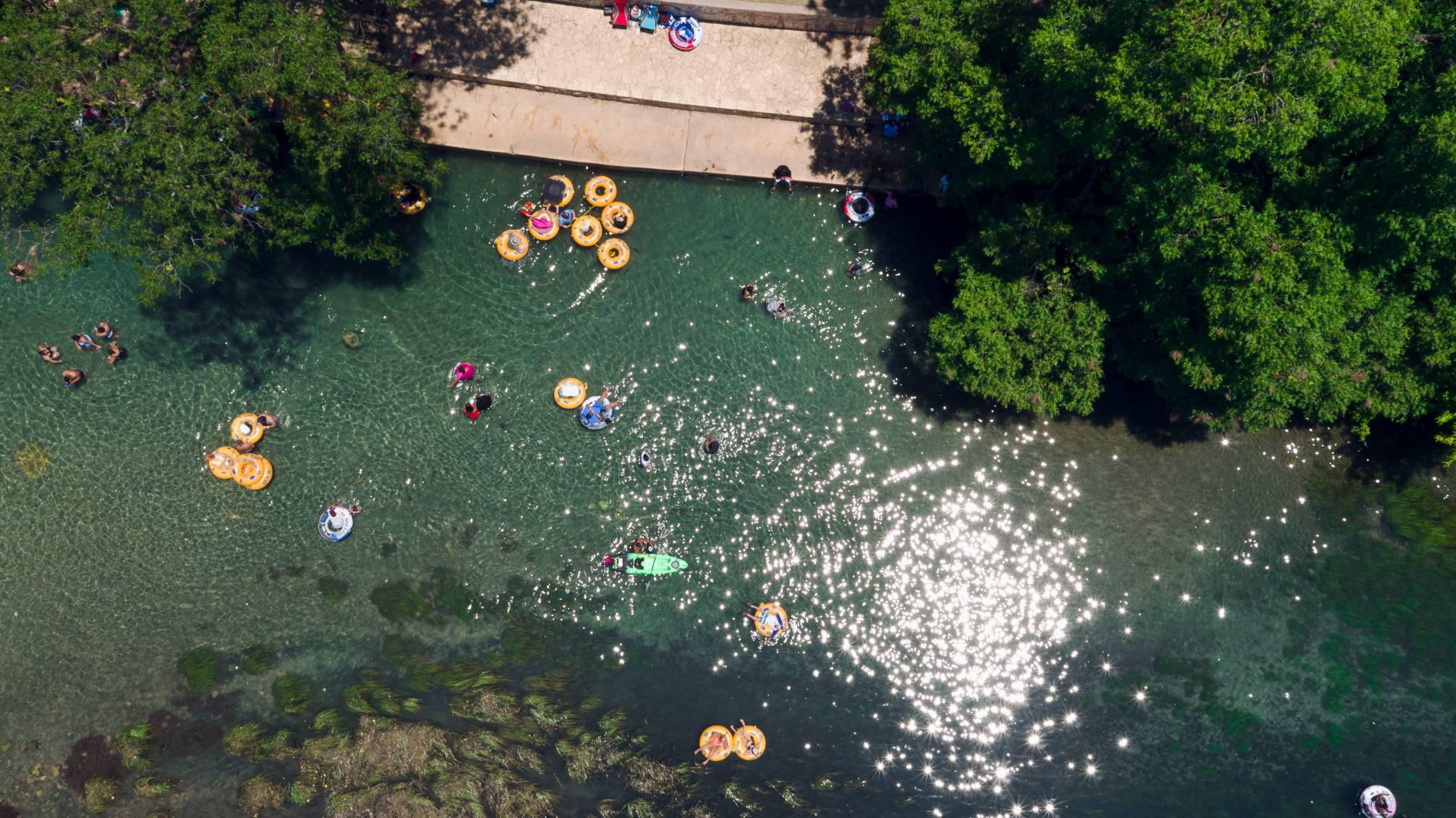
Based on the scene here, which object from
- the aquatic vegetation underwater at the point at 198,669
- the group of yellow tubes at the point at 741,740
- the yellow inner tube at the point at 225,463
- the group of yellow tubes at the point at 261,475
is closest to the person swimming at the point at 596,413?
the group of yellow tubes at the point at 261,475

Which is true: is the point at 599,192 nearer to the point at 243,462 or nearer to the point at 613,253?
the point at 613,253

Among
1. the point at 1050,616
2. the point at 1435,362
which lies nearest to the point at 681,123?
the point at 1050,616

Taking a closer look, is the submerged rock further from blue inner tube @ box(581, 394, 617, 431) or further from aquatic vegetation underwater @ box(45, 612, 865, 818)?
blue inner tube @ box(581, 394, 617, 431)

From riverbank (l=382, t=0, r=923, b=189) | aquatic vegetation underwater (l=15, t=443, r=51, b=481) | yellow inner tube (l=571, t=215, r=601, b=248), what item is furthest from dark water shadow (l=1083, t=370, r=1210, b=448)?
aquatic vegetation underwater (l=15, t=443, r=51, b=481)

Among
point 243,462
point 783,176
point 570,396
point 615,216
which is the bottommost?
point 243,462

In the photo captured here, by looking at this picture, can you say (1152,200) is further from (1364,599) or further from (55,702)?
(55,702)

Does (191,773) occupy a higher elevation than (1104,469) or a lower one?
lower

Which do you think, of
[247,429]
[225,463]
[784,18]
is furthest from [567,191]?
[225,463]
